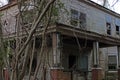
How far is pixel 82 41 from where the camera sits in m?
17.7

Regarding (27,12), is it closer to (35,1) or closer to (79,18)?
(35,1)

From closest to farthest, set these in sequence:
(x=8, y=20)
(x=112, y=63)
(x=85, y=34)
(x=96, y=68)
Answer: (x=8, y=20), (x=85, y=34), (x=96, y=68), (x=112, y=63)

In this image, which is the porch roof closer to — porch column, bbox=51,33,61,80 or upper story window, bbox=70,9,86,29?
porch column, bbox=51,33,61,80

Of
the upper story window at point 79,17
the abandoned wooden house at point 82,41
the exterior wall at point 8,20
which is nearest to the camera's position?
the exterior wall at point 8,20

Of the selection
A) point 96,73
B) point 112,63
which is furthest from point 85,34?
point 112,63

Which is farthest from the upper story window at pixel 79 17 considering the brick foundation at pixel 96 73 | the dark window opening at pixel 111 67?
Result: the dark window opening at pixel 111 67

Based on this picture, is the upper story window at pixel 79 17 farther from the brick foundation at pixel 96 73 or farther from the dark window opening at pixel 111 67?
the dark window opening at pixel 111 67

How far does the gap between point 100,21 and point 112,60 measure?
364 centimetres

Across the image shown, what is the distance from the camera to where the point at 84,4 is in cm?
2044

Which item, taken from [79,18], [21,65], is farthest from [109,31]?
[21,65]

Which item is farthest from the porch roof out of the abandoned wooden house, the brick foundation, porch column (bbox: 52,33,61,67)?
the brick foundation

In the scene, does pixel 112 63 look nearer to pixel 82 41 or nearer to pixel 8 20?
pixel 82 41

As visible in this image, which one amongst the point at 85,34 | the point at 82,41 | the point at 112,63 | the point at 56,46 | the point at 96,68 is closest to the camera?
the point at 56,46

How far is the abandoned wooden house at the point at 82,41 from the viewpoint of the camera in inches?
555
